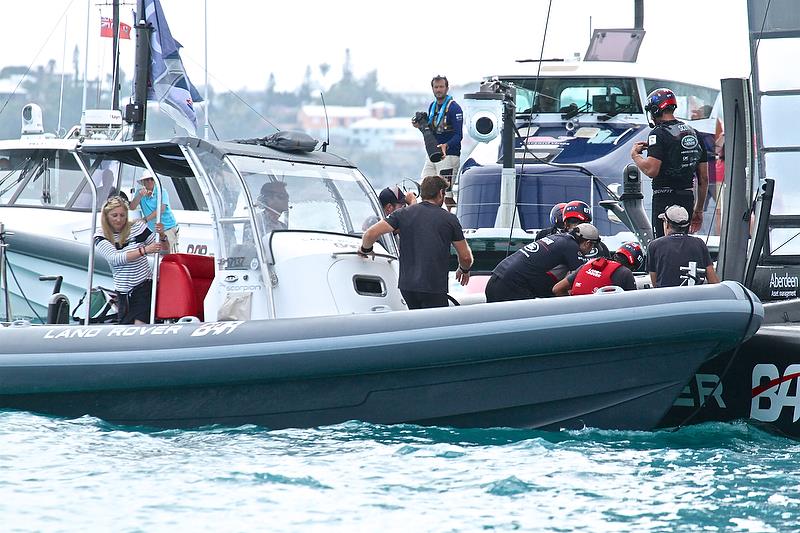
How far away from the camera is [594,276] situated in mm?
7727

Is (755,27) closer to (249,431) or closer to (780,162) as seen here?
(780,162)

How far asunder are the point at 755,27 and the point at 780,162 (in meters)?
0.92

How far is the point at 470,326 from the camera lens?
22.3ft

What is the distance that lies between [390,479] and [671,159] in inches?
159

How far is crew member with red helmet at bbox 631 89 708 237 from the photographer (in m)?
9.05

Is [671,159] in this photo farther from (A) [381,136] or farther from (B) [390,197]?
(A) [381,136]

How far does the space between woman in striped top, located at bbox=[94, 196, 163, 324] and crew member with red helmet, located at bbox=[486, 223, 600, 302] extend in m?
2.22

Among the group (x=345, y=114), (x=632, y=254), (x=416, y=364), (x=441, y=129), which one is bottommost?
(x=416, y=364)

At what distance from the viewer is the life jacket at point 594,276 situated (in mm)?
7707

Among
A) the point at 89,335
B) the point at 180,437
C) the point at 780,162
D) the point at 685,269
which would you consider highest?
the point at 780,162

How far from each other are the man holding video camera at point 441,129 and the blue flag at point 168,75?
2.15 metres

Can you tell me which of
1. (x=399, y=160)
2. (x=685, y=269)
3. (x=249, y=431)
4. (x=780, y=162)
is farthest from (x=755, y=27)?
(x=399, y=160)

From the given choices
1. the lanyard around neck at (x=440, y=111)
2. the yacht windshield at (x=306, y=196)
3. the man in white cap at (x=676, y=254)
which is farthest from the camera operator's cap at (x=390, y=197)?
the lanyard around neck at (x=440, y=111)

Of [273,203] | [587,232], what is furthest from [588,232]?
[273,203]
